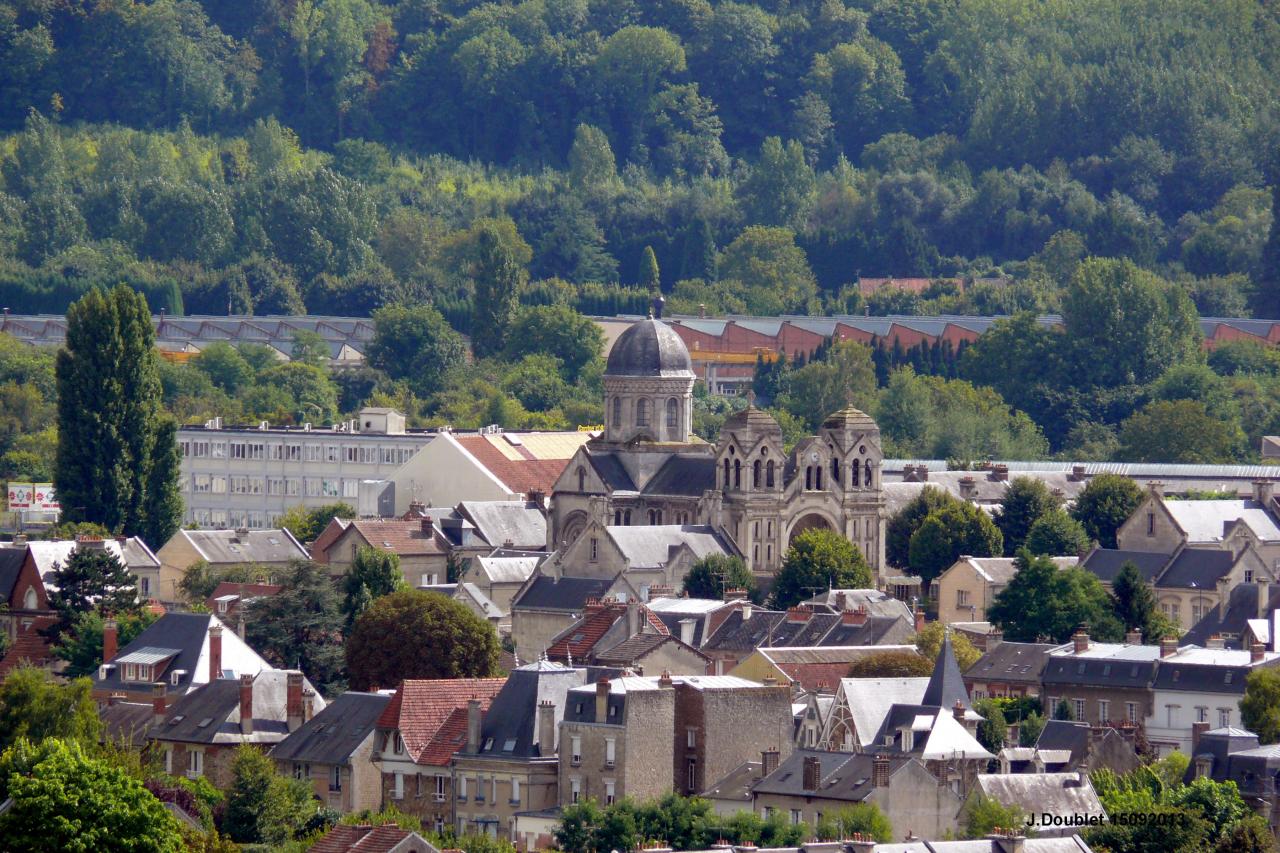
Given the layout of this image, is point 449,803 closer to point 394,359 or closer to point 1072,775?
point 1072,775

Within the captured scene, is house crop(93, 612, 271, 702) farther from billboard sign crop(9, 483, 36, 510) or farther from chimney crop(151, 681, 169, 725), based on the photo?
billboard sign crop(9, 483, 36, 510)

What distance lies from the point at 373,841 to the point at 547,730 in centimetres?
1274

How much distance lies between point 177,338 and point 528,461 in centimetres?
5321

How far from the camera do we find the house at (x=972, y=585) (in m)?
108

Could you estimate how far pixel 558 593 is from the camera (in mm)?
102312

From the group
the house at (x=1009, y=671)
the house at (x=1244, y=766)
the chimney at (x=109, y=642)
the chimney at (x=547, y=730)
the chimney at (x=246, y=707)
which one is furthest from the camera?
the chimney at (x=109, y=642)

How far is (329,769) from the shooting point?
76812 millimetres

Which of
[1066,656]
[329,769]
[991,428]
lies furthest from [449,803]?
[991,428]

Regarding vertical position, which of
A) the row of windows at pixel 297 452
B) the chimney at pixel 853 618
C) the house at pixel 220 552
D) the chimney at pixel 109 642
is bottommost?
the chimney at pixel 109 642

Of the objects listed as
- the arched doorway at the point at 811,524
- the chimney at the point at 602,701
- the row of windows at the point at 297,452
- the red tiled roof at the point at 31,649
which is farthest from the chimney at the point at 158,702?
the row of windows at the point at 297,452

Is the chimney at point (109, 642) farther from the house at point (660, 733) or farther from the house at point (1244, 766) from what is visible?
the house at point (1244, 766)

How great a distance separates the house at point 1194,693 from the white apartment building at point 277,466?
55.7 metres

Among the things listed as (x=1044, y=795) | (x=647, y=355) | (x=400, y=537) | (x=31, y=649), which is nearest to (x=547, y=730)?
(x=1044, y=795)

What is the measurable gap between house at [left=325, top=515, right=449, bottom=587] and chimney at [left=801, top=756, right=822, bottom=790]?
3724cm
